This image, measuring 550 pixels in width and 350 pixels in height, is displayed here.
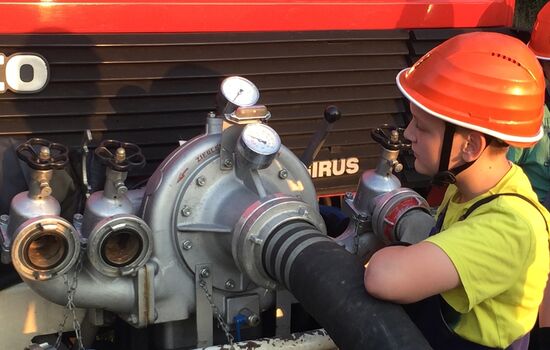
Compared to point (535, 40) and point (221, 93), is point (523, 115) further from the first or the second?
point (535, 40)

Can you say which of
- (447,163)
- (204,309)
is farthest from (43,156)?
(447,163)

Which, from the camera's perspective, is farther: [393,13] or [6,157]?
[393,13]

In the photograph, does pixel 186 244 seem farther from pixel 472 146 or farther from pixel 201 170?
pixel 472 146

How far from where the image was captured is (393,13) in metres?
3.04

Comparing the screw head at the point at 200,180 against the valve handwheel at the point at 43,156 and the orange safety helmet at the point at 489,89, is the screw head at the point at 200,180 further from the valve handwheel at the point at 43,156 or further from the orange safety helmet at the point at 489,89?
the orange safety helmet at the point at 489,89

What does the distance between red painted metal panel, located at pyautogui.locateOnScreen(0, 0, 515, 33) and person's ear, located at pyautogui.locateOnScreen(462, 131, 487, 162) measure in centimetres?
113

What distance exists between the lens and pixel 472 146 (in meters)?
1.91

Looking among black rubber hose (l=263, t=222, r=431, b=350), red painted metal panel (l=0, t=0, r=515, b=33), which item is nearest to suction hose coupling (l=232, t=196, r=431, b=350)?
black rubber hose (l=263, t=222, r=431, b=350)

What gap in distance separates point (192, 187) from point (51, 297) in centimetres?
50

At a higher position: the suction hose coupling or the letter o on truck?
the letter o on truck

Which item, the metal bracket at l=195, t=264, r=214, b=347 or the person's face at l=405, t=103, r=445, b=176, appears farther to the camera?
the metal bracket at l=195, t=264, r=214, b=347

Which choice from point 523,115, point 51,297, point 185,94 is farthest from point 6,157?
point 523,115

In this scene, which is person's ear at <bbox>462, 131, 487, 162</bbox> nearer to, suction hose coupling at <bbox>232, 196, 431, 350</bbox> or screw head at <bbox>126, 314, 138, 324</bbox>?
suction hose coupling at <bbox>232, 196, 431, 350</bbox>

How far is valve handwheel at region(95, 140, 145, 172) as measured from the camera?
205 centimetres
